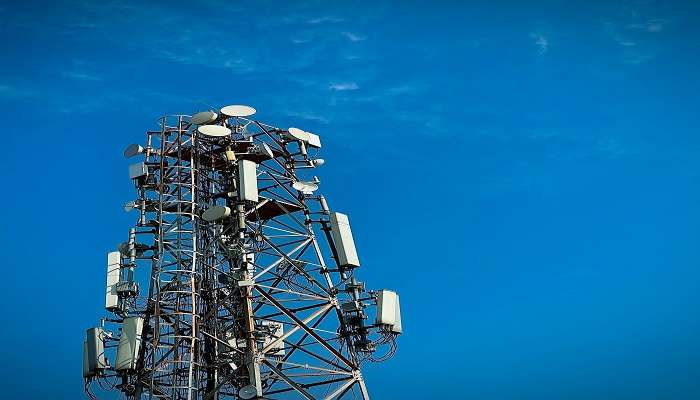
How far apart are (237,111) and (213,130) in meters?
2.49

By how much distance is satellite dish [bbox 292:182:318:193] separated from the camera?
45969 mm

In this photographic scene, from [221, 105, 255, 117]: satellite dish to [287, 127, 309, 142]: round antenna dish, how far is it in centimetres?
258

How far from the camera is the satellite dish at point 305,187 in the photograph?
1810 inches

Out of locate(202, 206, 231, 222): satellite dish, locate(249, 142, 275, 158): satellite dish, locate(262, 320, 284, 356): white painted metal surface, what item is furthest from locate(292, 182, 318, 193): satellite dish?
locate(262, 320, 284, 356): white painted metal surface

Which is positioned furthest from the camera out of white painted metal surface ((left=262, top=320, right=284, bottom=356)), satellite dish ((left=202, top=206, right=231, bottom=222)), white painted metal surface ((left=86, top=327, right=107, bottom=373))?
satellite dish ((left=202, top=206, right=231, bottom=222))

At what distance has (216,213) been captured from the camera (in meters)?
42.5

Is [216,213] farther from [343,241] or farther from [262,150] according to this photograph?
[343,241]

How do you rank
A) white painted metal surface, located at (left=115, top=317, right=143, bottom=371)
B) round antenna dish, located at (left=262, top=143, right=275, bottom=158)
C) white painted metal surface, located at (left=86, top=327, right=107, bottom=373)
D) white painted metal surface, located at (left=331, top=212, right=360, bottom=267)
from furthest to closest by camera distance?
round antenna dish, located at (left=262, top=143, right=275, bottom=158) < white painted metal surface, located at (left=331, top=212, right=360, bottom=267) < white painted metal surface, located at (left=86, top=327, right=107, bottom=373) < white painted metal surface, located at (left=115, top=317, right=143, bottom=371)

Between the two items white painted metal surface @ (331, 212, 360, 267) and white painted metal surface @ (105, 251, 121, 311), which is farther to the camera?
white painted metal surface @ (331, 212, 360, 267)

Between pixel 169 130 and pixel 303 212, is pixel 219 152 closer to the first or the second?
pixel 169 130

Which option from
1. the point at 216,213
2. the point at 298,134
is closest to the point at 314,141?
the point at 298,134

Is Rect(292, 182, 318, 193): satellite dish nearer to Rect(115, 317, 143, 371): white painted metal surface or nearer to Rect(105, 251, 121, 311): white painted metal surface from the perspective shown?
Rect(105, 251, 121, 311): white painted metal surface

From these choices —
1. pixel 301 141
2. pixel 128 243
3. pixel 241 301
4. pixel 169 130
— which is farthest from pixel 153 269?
pixel 301 141

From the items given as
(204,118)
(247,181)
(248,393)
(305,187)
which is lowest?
(248,393)
